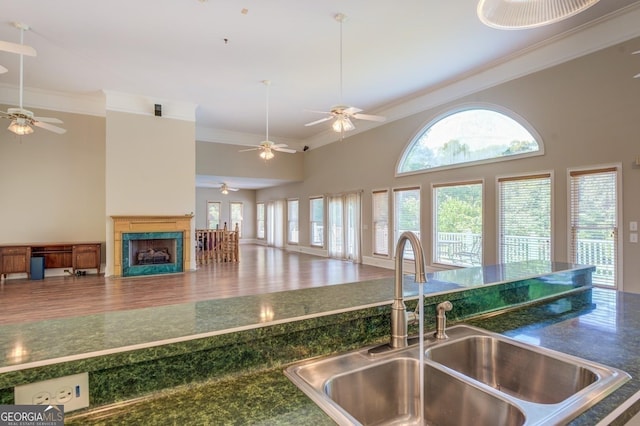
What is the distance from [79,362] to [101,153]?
332 inches

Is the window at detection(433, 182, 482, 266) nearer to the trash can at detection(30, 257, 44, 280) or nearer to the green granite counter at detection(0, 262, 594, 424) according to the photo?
the green granite counter at detection(0, 262, 594, 424)

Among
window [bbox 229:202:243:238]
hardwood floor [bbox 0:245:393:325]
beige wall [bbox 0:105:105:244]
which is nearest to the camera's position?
hardwood floor [bbox 0:245:393:325]

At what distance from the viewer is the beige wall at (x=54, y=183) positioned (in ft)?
22.6

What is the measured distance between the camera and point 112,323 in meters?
1.04

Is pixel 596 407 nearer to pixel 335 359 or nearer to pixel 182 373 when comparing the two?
pixel 335 359

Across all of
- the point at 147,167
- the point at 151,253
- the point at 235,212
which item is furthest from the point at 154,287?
the point at 235,212

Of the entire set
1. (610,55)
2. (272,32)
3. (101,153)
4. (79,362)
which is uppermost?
(272,32)

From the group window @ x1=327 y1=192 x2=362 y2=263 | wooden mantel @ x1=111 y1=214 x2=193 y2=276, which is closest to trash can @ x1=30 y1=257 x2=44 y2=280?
wooden mantel @ x1=111 y1=214 x2=193 y2=276

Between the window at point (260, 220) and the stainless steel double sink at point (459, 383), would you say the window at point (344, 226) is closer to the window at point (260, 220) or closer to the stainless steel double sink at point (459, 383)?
the window at point (260, 220)

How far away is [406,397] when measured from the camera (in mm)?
1126

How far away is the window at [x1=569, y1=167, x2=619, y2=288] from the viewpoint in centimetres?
437

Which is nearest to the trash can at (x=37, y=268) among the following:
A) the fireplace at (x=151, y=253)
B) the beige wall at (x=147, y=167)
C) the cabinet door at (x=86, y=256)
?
the cabinet door at (x=86, y=256)

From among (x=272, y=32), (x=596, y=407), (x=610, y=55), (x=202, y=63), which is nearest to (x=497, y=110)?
(x=610, y=55)

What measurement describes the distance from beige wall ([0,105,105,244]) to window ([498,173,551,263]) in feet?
27.8
